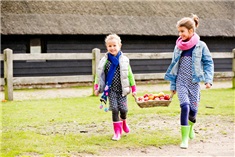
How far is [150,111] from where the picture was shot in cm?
934

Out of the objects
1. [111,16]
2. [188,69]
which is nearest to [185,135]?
[188,69]

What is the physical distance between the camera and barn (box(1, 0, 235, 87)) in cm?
1800

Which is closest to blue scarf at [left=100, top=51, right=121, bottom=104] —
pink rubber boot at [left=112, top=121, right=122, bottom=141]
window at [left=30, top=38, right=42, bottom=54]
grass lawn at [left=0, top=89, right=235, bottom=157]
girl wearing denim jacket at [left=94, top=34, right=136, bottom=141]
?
girl wearing denim jacket at [left=94, top=34, right=136, bottom=141]

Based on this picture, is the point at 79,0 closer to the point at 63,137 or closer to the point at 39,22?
the point at 39,22

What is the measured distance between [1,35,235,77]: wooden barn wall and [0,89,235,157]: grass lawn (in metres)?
6.83

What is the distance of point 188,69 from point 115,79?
3.30ft

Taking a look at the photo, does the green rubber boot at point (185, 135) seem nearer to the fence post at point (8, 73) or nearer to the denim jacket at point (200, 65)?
the denim jacket at point (200, 65)

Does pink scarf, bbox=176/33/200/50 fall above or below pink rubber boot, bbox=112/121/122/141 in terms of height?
above

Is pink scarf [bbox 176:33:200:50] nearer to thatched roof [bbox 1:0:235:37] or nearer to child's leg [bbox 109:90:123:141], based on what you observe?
child's leg [bbox 109:90:123:141]

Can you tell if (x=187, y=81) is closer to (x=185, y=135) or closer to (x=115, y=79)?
(x=185, y=135)

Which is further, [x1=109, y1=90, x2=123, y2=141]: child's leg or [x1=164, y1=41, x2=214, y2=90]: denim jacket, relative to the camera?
[x1=109, y1=90, x2=123, y2=141]: child's leg

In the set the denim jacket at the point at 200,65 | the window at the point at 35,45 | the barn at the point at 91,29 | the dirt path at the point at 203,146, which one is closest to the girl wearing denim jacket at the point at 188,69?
the denim jacket at the point at 200,65

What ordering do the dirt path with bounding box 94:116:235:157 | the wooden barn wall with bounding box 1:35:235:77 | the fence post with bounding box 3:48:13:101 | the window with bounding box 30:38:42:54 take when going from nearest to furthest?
the dirt path with bounding box 94:116:235:157 < the fence post with bounding box 3:48:13:101 < the wooden barn wall with bounding box 1:35:235:77 < the window with bounding box 30:38:42:54

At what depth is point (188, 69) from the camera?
240 inches
